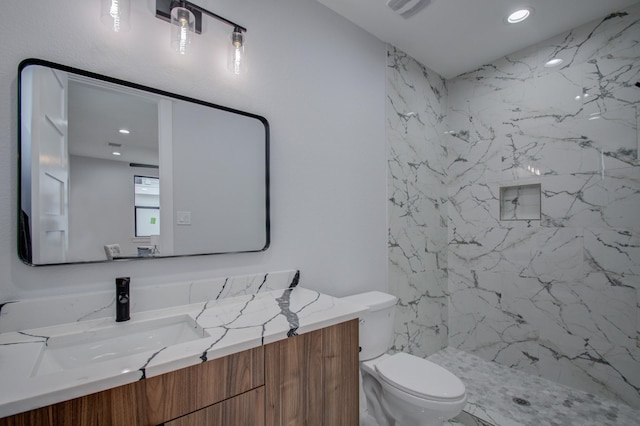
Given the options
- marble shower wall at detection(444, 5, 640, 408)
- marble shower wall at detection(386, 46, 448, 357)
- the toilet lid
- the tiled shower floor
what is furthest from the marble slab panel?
the tiled shower floor

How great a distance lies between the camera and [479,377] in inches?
94.7

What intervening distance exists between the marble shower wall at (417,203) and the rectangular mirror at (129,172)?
121 centimetres

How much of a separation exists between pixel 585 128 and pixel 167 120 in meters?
2.75

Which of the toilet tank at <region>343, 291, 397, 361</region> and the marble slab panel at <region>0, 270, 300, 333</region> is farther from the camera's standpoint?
the toilet tank at <region>343, 291, 397, 361</region>

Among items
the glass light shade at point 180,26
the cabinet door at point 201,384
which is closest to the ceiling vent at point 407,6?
the glass light shade at point 180,26

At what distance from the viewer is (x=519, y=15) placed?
6.81 feet

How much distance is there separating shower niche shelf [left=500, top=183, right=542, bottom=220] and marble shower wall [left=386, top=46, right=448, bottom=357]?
503mm

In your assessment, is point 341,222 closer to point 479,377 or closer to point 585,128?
point 479,377

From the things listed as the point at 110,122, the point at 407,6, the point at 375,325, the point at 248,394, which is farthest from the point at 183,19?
the point at 375,325

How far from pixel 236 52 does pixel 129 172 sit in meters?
0.79

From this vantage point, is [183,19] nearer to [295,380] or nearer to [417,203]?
[295,380]

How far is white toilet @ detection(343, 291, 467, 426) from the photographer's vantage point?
1.42m

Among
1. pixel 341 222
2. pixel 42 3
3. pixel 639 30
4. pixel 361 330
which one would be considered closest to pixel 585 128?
pixel 639 30

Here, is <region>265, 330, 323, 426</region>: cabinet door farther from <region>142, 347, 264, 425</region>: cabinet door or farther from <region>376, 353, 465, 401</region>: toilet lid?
<region>376, 353, 465, 401</region>: toilet lid
